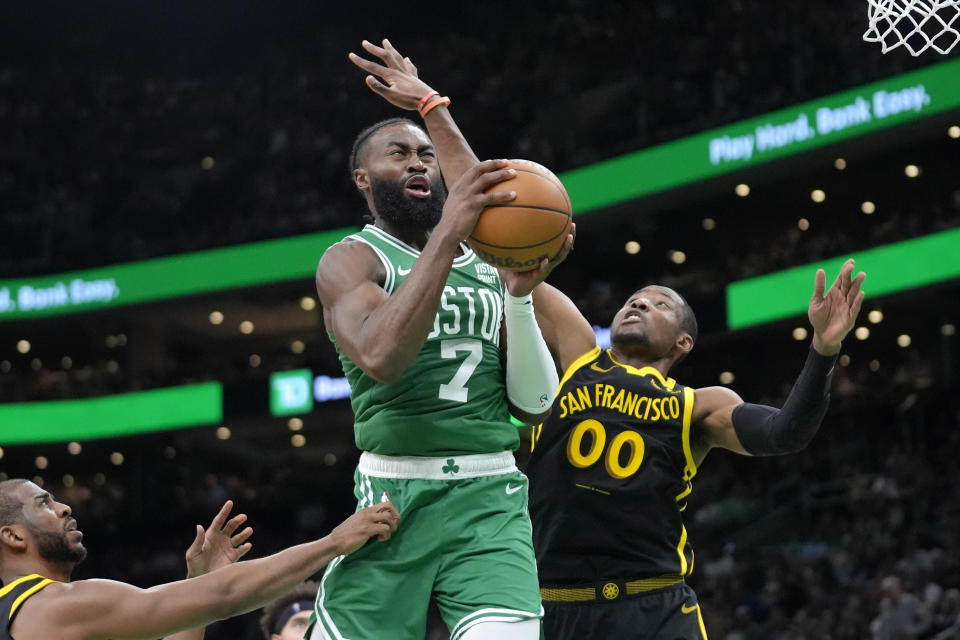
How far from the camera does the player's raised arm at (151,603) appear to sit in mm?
4383

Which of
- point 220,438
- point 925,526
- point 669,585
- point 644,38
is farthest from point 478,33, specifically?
point 669,585

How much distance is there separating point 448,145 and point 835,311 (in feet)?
5.48

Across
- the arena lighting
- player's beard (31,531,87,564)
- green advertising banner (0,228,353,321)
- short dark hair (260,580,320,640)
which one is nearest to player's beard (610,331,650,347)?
short dark hair (260,580,320,640)

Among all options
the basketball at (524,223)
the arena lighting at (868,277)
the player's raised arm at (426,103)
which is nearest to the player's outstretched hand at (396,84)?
the player's raised arm at (426,103)

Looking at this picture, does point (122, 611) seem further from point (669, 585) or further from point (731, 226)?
point (731, 226)

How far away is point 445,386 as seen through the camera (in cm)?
425

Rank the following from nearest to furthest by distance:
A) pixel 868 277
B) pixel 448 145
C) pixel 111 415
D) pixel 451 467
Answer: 1. pixel 451 467
2. pixel 448 145
3. pixel 868 277
4. pixel 111 415

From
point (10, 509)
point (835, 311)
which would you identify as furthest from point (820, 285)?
point (10, 509)

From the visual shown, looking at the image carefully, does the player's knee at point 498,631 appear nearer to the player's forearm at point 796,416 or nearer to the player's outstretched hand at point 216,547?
the player's outstretched hand at point 216,547

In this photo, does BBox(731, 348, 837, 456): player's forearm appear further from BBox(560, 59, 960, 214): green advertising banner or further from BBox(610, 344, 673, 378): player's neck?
BBox(560, 59, 960, 214): green advertising banner

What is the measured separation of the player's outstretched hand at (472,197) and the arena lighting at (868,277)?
43.1 feet

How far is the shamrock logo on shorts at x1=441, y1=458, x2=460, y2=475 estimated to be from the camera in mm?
4246

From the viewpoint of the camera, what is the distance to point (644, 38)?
23.4 meters

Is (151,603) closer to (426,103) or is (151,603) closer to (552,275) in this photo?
(426,103)
